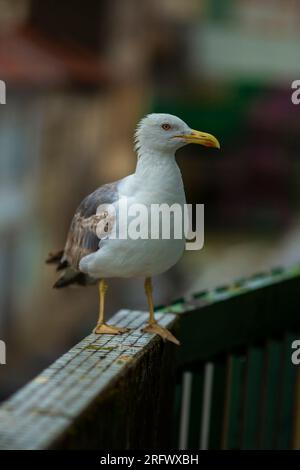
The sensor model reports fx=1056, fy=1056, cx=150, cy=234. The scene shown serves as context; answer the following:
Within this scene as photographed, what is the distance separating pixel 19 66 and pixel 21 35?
2389 mm

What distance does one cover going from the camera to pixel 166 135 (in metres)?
2.76

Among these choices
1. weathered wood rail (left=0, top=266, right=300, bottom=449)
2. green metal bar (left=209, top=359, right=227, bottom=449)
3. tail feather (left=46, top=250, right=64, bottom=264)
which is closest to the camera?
weathered wood rail (left=0, top=266, right=300, bottom=449)

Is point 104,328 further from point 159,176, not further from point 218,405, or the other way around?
point 218,405

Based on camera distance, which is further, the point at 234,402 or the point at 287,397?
the point at 287,397

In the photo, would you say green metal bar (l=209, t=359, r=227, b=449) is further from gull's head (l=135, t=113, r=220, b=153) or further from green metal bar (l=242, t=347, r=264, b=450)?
gull's head (l=135, t=113, r=220, b=153)

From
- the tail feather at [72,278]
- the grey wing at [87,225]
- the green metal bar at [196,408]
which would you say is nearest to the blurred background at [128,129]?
the green metal bar at [196,408]

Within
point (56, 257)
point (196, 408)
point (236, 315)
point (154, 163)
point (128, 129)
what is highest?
point (128, 129)

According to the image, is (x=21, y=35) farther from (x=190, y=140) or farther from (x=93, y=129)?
(x=190, y=140)

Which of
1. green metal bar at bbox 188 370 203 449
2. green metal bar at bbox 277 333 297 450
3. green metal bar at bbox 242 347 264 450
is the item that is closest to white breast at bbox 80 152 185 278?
green metal bar at bbox 188 370 203 449

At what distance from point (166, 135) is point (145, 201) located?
0.61ft

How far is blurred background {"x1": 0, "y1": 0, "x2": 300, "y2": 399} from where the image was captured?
15.1 m

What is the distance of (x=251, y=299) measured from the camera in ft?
11.7

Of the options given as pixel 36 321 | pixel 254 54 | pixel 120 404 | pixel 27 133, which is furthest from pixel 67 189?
pixel 120 404

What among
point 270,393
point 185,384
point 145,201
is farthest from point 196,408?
point 145,201
